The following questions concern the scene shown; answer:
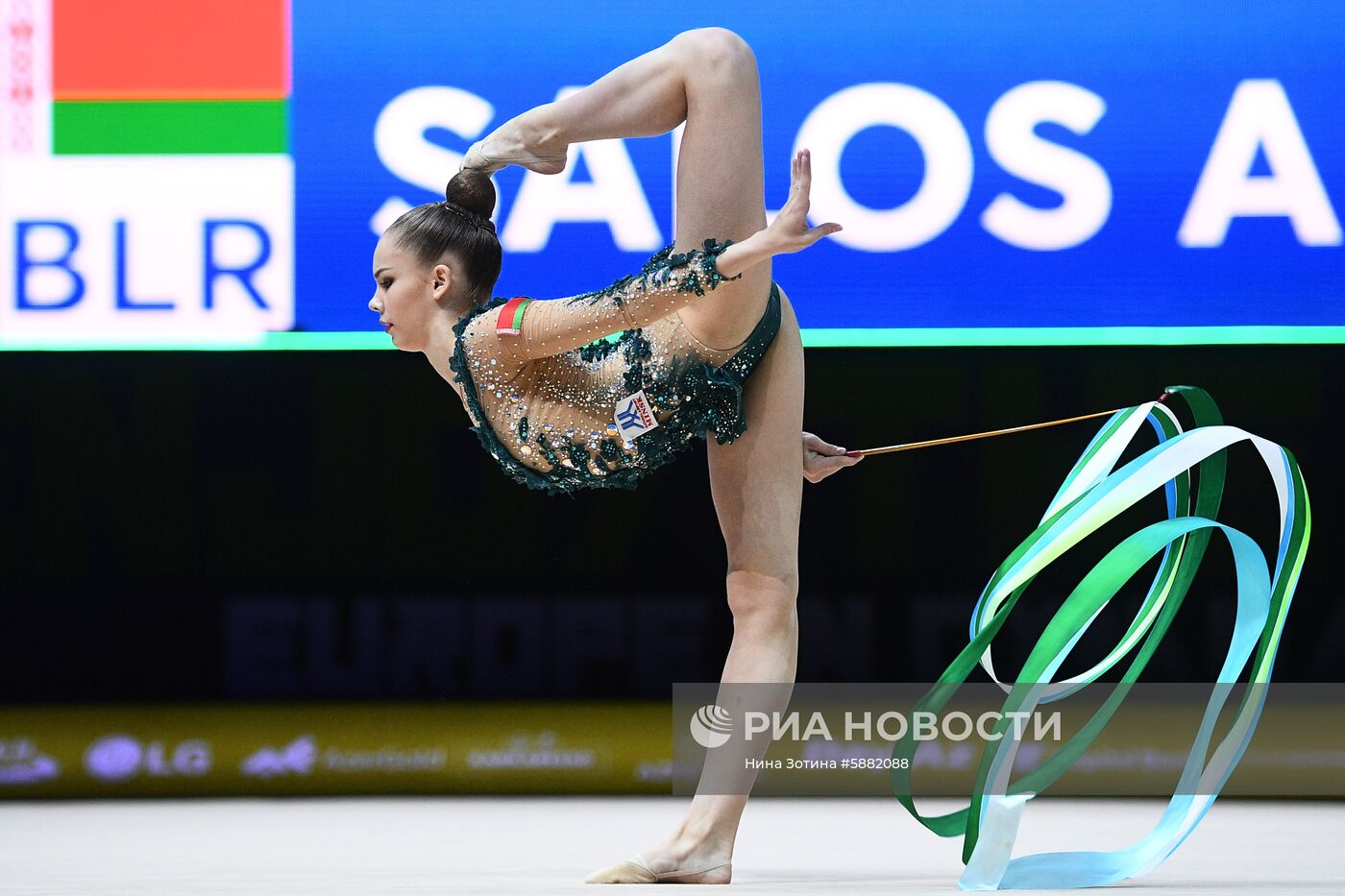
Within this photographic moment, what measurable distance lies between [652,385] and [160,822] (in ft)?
6.60

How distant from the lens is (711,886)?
2127mm

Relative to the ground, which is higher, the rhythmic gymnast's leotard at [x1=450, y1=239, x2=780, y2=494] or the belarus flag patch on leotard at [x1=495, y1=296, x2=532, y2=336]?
the belarus flag patch on leotard at [x1=495, y1=296, x2=532, y2=336]

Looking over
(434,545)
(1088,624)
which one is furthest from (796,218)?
(434,545)

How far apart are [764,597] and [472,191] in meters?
0.76

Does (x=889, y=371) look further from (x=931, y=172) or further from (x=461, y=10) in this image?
(x=461, y=10)

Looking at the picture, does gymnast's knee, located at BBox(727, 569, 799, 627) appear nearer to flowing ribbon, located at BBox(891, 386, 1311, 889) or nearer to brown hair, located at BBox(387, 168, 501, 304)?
flowing ribbon, located at BBox(891, 386, 1311, 889)

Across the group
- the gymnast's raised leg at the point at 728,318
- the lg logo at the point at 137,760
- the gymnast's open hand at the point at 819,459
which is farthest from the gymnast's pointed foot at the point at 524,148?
the lg logo at the point at 137,760

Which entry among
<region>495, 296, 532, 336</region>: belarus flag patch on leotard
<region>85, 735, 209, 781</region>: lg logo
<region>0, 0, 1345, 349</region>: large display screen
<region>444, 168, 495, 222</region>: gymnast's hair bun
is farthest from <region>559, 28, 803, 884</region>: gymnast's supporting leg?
<region>85, 735, 209, 781</region>: lg logo

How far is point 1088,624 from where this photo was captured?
7.38 feet

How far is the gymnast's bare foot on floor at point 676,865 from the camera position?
7.07 ft

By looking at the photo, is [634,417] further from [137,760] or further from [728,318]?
[137,760]

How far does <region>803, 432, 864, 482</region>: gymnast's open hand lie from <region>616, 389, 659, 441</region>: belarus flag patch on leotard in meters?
0.40

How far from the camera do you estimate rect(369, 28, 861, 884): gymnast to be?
2.16 meters

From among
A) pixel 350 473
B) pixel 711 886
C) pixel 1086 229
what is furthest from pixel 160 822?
pixel 1086 229
